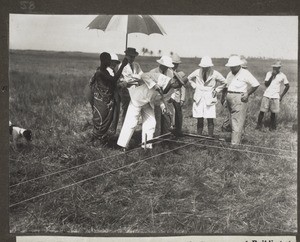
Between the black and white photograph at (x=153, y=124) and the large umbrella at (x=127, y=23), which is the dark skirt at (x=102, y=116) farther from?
the large umbrella at (x=127, y=23)

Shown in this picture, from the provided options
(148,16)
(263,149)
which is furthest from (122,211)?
(148,16)

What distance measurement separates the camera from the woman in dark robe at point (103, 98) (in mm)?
5082

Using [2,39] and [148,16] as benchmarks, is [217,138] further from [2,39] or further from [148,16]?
[2,39]

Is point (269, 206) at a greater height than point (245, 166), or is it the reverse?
point (245, 166)

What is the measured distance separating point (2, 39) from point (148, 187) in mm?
2264

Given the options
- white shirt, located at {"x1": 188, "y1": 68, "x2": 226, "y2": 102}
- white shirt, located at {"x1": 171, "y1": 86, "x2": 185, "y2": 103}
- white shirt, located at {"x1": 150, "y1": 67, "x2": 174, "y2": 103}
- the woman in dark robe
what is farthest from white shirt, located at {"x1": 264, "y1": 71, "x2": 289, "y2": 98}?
the woman in dark robe

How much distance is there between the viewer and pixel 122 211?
491 centimetres

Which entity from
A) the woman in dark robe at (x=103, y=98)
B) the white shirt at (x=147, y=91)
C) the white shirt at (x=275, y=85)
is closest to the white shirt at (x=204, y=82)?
the white shirt at (x=147, y=91)

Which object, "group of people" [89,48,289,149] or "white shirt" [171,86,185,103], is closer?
"group of people" [89,48,289,149]

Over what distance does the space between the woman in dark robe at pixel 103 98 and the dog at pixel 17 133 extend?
71 centimetres

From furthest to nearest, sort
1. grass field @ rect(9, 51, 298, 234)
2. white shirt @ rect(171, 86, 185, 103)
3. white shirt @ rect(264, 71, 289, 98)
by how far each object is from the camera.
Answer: white shirt @ rect(171, 86, 185, 103)
white shirt @ rect(264, 71, 289, 98)
grass field @ rect(9, 51, 298, 234)

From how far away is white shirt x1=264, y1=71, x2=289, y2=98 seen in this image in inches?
199

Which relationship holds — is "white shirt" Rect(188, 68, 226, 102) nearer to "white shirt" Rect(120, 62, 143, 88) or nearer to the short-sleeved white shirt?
the short-sleeved white shirt

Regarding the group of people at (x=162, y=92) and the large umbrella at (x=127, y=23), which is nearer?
the large umbrella at (x=127, y=23)
